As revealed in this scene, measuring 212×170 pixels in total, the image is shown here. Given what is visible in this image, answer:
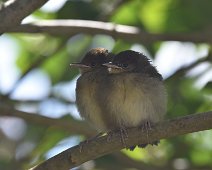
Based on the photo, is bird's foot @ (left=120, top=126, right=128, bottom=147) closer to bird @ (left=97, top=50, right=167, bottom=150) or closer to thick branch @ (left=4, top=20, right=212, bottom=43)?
bird @ (left=97, top=50, right=167, bottom=150)

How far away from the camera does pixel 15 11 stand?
171 inches

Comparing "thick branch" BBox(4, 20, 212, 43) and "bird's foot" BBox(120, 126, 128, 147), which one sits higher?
"thick branch" BBox(4, 20, 212, 43)

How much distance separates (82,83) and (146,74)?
597mm

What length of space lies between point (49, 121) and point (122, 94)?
2.60 ft

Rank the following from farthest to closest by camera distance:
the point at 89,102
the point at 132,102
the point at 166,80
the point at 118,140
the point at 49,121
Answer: the point at 166,80 → the point at 49,121 → the point at 89,102 → the point at 132,102 → the point at 118,140

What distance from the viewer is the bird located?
5.17 m

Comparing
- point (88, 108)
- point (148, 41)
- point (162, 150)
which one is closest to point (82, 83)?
point (88, 108)

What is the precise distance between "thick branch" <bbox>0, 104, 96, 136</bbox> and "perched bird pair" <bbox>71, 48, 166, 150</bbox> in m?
0.23

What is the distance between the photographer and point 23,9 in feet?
14.3

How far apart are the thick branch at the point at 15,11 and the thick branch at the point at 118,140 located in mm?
956

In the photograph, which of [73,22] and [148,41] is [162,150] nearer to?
[148,41]

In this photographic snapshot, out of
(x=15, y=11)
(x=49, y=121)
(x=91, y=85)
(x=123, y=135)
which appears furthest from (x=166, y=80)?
(x=15, y=11)

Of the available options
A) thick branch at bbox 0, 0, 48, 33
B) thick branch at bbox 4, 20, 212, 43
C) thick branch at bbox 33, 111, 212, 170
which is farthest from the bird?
thick branch at bbox 0, 0, 48, 33

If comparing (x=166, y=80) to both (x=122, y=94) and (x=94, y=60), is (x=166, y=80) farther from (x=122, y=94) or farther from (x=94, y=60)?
(x=122, y=94)
